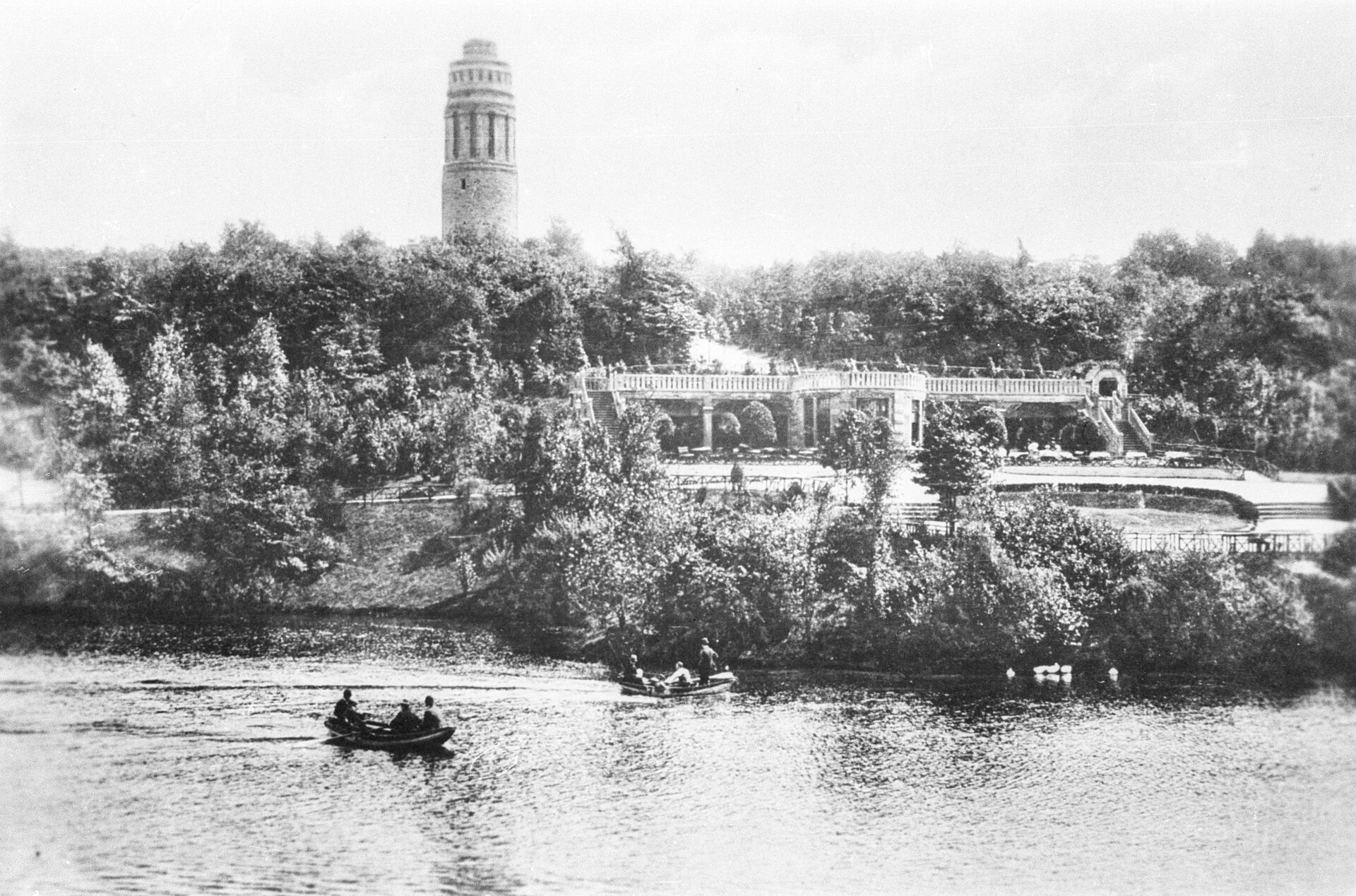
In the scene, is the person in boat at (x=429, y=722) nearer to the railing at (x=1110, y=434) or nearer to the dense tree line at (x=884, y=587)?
the dense tree line at (x=884, y=587)

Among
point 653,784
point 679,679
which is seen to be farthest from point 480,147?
point 653,784

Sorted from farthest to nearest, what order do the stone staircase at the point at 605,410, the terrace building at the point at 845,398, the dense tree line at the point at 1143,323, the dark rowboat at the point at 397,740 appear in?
1. the stone staircase at the point at 605,410
2. the terrace building at the point at 845,398
3. the dense tree line at the point at 1143,323
4. the dark rowboat at the point at 397,740

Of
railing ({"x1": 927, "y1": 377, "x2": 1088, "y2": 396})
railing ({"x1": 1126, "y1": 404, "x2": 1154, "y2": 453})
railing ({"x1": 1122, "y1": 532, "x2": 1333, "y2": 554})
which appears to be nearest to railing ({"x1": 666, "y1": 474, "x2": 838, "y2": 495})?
railing ({"x1": 927, "y1": 377, "x2": 1088, "y2": 396})

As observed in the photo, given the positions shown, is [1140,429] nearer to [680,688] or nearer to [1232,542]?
[1232,542]

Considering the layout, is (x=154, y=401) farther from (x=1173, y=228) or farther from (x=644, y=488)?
(x=1173, y=228)

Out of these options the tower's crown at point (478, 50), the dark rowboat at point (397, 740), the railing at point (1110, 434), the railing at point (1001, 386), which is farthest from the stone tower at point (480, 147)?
the railing at point (1110, 434)

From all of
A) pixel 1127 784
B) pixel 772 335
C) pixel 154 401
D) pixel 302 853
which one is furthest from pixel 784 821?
pixel 154 401
